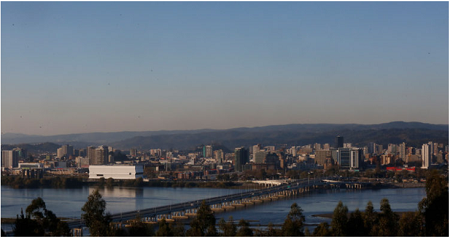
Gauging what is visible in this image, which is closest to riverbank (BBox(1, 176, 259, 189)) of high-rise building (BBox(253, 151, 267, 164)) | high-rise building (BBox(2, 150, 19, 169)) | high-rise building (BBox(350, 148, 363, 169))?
high-rise building (BBox(2, 150, 19, 169))

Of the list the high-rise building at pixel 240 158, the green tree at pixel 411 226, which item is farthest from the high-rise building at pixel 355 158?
the green tree at pixel 411 226

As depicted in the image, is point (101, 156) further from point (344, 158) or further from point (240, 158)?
point (344, 158)

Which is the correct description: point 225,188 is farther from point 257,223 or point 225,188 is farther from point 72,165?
point 72,165

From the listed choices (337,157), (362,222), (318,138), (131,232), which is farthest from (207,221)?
(318,138)

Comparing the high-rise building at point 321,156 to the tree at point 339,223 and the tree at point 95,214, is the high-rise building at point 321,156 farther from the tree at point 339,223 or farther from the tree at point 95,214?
the tree at point 95,214

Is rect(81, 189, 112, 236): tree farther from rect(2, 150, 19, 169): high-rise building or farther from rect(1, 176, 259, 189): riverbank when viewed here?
rect(2, 150, 19, 169): high-rise building
